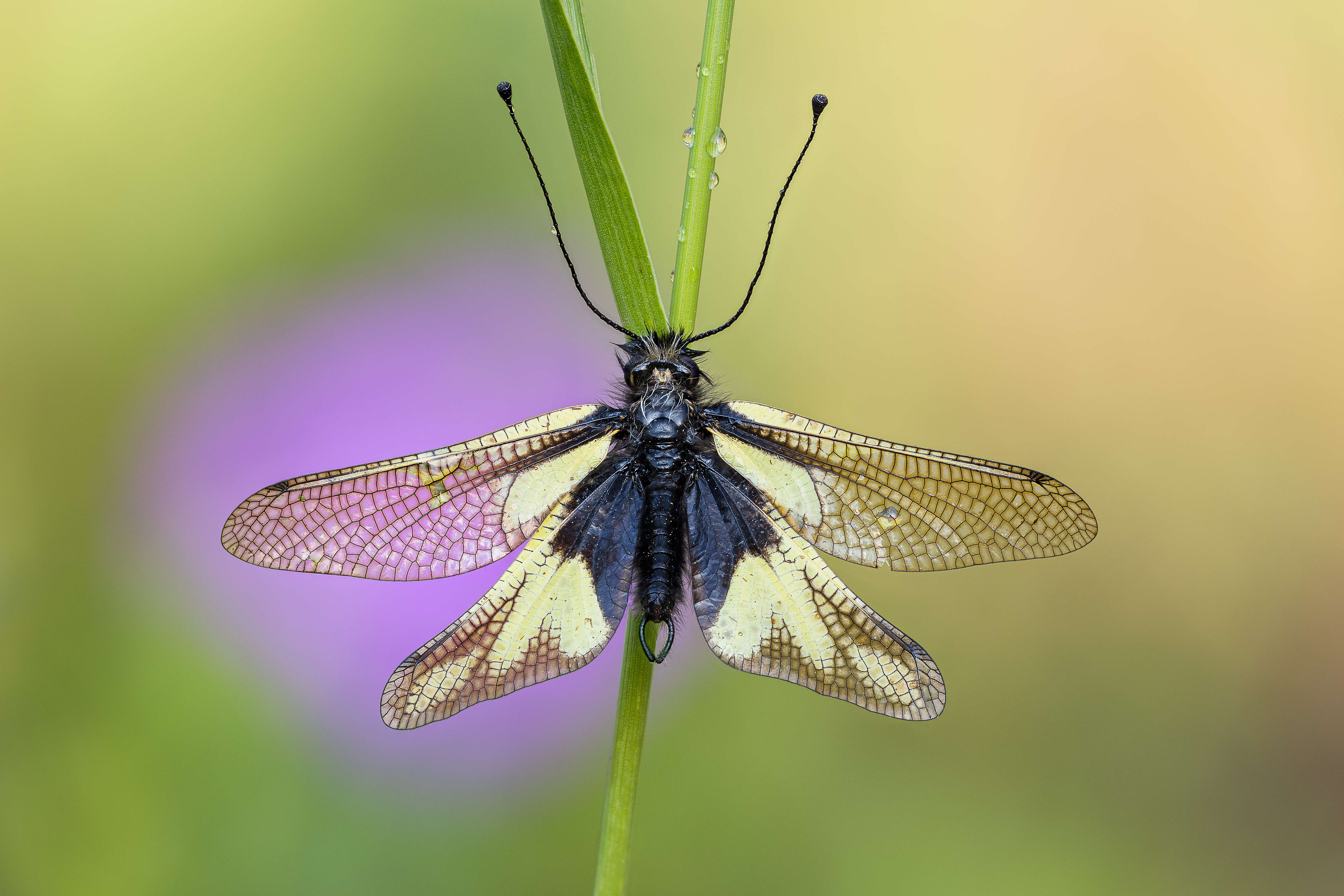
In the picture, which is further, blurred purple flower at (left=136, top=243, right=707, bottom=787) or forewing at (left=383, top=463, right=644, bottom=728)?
blurred purple flower at (left=136, top=243, right=707, bottom=787)

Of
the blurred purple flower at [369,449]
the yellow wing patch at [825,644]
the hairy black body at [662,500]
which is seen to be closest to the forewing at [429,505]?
the hairy black body at [662,500]

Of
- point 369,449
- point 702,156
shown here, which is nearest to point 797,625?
point 702,156

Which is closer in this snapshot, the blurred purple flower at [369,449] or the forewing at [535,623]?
the forewing at [535,623]

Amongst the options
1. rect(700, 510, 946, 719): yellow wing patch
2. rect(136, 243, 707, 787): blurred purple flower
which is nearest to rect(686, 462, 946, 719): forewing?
rect(700, 510, 946, 719): yellow wing patch

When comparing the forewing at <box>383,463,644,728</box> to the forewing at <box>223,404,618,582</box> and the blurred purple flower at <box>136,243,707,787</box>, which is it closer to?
the forewing at <box>223,404,618,582</box>

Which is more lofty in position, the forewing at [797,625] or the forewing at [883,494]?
the forewing at [883,494]

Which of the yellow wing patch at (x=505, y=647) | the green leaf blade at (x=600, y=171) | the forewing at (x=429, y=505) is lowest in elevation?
the yellow wing patch at (x=505, y=647)

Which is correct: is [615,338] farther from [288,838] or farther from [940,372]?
[288,838]

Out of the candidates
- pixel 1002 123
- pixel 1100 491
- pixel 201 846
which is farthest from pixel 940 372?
pixel 201 846

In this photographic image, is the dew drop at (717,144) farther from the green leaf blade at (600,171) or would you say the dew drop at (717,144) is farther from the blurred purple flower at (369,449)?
the blurred purple flower at (369,449)
